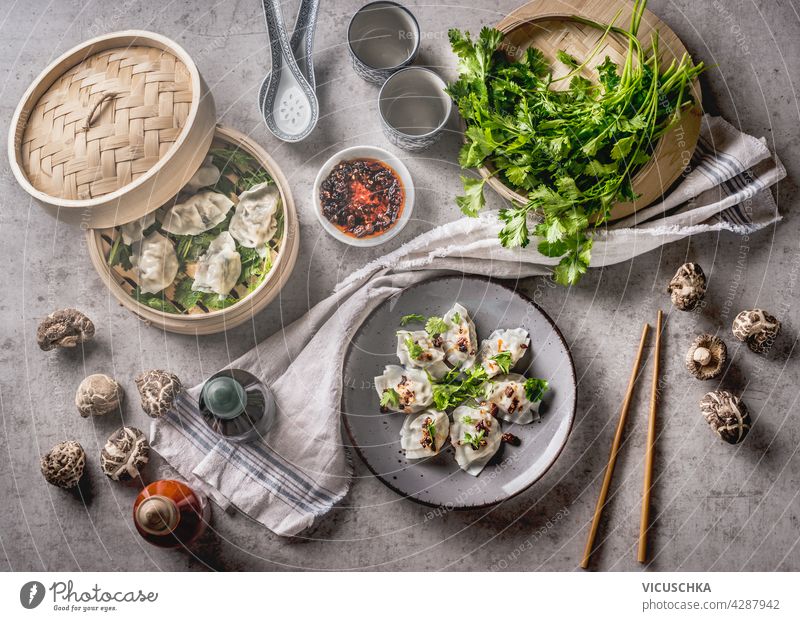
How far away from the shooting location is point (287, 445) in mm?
1452

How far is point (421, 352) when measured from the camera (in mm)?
1415

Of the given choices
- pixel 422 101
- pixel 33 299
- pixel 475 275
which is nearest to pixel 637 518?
pixel 475 275

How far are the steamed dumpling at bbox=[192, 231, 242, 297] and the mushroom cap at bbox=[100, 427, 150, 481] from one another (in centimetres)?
38

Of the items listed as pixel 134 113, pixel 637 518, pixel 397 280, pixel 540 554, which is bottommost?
pixel 540 554

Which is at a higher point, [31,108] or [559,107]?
[559,107]

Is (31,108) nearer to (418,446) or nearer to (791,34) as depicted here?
(418,446)

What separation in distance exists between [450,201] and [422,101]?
26cm

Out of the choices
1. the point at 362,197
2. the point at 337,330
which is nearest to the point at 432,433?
the point at 337,330

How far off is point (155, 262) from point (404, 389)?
649 mm

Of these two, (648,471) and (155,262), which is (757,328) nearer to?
(648,471)

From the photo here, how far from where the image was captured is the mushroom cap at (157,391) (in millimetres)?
1426

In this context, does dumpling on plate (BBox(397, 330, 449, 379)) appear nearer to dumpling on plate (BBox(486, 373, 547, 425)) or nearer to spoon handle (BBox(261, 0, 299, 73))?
dumpling on plate (BBox(486, 373, 547, 425))

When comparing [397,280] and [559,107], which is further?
[397,280]

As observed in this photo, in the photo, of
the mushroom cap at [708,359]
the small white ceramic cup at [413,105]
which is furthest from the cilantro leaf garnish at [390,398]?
the mushroom cap at [708,359]
